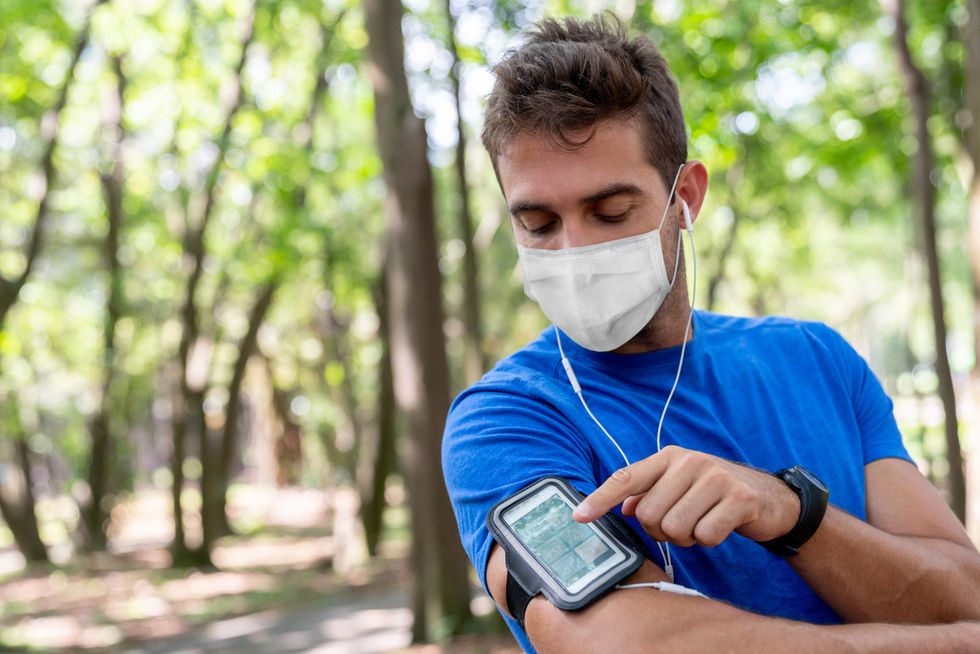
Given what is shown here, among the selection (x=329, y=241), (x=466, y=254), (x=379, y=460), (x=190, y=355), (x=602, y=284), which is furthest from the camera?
(x=190, y=355)

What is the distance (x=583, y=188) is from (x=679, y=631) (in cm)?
88

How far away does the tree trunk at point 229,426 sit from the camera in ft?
62.8

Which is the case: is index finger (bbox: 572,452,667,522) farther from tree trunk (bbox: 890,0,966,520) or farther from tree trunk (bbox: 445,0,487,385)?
tree trunk (bbox: 445,0,487,385)

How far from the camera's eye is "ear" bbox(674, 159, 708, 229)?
93.4 inches

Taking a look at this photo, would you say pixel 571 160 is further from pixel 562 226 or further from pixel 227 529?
pixel 227 529

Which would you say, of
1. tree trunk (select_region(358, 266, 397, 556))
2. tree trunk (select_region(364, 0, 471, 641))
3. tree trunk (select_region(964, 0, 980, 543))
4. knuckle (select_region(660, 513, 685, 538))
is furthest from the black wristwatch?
tree trunk (select_region(358, 266, 397, 556))

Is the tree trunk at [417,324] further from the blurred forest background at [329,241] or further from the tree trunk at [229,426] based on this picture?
the tree trunk at [229,426]

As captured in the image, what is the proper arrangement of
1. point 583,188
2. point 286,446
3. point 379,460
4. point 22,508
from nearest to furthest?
point 583,188 → point 379,460 → point 22,508 → point 286,446

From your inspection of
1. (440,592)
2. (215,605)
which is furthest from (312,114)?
(440,592)

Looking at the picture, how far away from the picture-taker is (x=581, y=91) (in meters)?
A: 2.12

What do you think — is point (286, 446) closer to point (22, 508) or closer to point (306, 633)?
point (22, 508)

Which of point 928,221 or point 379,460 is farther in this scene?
point 379,460

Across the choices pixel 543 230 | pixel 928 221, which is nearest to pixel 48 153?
pixel 928 221

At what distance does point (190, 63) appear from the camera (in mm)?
19062
